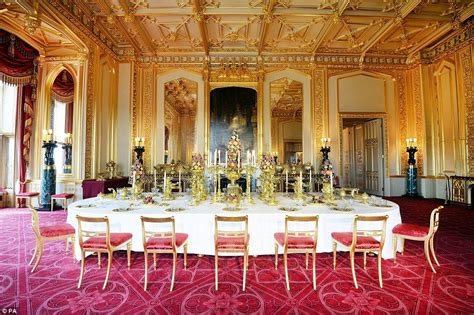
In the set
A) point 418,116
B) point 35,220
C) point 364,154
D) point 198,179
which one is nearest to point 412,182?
point 364,154

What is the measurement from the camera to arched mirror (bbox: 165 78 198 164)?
8.72 metres

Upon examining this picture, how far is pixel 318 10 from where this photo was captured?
651 cm

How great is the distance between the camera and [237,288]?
270cm

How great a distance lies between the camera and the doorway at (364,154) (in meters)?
9.31

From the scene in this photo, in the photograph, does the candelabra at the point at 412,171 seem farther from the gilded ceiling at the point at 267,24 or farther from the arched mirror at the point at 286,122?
the arched mirror at the point at 286,122

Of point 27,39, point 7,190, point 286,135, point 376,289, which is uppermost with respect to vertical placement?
point 27,39

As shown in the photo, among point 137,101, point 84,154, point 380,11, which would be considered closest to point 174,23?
point 137,101

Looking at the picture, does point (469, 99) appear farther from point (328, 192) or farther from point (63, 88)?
point (63, 88)

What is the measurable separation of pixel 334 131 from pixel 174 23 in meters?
6.44

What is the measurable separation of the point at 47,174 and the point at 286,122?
7.55 meters

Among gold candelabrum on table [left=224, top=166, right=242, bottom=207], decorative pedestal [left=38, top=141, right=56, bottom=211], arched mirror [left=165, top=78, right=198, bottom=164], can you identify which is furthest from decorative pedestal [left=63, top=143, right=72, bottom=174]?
gold candelabrum on table [left=224, top=166, right=242, bottom=207]

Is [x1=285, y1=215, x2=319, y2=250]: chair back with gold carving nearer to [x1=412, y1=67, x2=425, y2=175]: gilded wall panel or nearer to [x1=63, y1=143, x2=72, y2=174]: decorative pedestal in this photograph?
[x1=63, y1=143, x2=72, y2=174]: decorative pedestal

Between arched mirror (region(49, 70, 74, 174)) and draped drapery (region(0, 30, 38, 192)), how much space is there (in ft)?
1.82

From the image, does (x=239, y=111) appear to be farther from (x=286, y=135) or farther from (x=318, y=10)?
(x=318, y=10)
